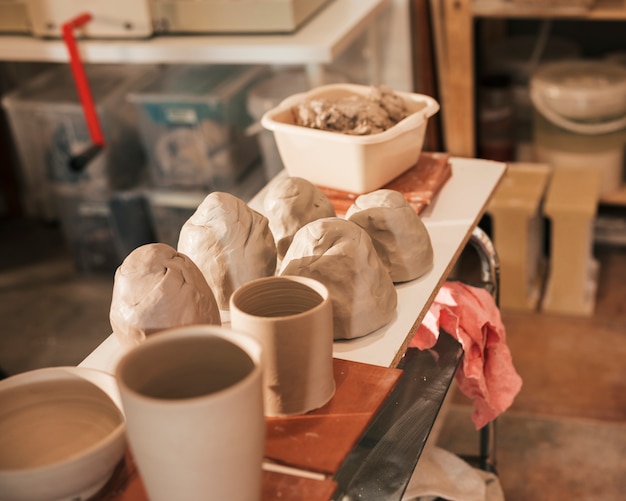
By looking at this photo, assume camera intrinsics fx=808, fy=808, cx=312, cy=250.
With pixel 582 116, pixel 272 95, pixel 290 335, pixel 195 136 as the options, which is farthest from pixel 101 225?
pixel 290 335

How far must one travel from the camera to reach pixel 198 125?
2291 mm

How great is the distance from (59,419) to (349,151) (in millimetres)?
630

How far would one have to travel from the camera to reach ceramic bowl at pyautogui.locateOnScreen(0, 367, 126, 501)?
2.34ft

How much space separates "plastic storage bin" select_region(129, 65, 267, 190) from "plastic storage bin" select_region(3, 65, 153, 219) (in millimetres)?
148

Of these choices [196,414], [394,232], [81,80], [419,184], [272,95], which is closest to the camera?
[196,414]

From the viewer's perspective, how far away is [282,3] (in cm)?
194

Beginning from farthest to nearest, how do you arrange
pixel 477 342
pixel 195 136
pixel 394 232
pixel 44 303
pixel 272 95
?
pixel 44 303, pixel 195 136, pixel 272 95, pixel 477 342, pixel 394 232

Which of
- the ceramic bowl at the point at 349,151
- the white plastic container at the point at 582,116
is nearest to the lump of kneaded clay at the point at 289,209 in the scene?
the ceramic bowl at the point at 349,151

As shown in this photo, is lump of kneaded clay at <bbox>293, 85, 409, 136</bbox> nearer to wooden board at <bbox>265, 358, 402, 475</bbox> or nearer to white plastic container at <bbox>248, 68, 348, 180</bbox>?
wooden board at <bbox>265, 358, 402, 475</bbox>

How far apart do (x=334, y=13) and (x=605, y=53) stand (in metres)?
1.05

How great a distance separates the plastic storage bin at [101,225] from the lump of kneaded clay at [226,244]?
1587mm

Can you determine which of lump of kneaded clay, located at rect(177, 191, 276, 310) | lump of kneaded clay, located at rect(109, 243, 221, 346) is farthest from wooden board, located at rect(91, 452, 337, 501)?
lump of kneaded clay, located at rect(177, 191, 276, 310)

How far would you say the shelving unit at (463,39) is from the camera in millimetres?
2148

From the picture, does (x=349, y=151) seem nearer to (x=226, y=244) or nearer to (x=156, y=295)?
(x=226, y=244)
